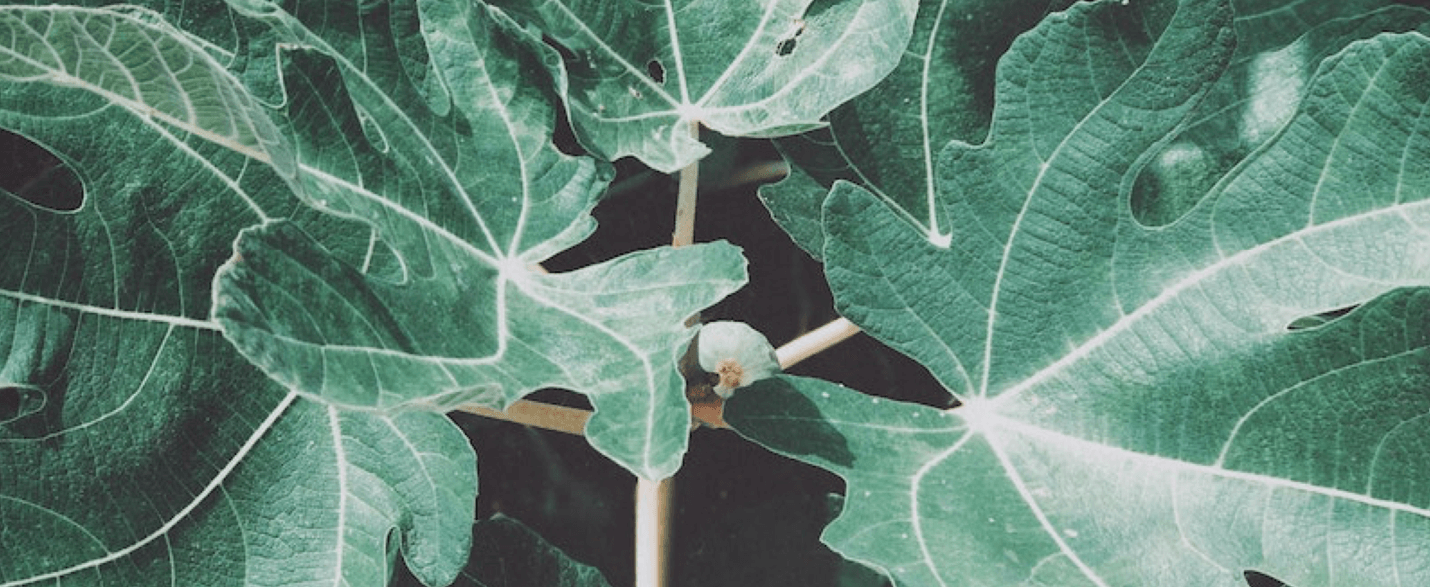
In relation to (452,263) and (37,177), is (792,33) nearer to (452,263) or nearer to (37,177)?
(452,263)

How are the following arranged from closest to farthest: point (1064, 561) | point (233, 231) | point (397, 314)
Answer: point (397, 314) < point (1064, 561) < point (233, 231)

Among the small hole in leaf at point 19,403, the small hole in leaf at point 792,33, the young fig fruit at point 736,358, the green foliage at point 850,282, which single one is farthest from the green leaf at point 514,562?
the small hole in leaf at point 792,33

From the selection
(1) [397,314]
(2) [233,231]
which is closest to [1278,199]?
(1) [397,314]

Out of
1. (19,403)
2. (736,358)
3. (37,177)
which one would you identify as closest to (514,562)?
(736,358)

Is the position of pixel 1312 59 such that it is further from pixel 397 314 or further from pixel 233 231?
pixel 233 231

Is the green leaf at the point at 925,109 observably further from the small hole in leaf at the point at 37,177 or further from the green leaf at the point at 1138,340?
the small hole in leaf at the point at 37,177

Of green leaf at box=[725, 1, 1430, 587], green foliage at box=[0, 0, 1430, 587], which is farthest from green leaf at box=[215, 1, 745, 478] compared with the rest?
green leaf at box=[725, 1, 1430, 587]

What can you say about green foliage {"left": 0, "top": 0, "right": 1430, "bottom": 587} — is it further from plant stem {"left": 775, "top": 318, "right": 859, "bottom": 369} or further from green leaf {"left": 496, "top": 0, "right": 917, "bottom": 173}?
plant stem {"left": 775, "top": 318, "right": 859, "bottom": 369}
